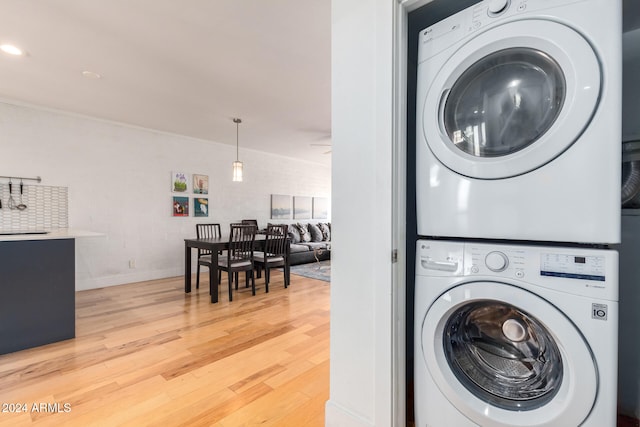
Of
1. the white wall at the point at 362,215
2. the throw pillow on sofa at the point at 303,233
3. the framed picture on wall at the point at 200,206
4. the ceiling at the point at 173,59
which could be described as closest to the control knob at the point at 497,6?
the white wall at the point at 362,215

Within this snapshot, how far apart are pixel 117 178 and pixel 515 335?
4.98 m

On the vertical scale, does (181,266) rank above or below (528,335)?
below

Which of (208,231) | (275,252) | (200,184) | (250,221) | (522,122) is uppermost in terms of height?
(200,184)

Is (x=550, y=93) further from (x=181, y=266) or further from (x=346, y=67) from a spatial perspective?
(x=181, y=266)

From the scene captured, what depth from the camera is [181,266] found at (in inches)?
197

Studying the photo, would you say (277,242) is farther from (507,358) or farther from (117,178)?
(507,358)

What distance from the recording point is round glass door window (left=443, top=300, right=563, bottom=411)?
3.18ft

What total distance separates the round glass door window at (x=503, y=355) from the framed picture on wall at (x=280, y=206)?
5.61 metres

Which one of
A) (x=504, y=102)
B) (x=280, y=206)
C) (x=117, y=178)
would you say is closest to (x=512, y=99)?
(x=504, y=102)

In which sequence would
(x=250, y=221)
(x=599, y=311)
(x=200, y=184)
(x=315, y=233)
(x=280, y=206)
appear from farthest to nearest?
(x=315, y=233) < (x=280, y=206) < (x=250, y=221) < (x=200, y=184) < (x=599, y=311)

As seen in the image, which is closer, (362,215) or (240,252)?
(362,215)

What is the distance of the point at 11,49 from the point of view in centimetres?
235

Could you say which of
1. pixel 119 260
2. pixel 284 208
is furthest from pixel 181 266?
pixel 284 208

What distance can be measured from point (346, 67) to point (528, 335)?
1.31 m
